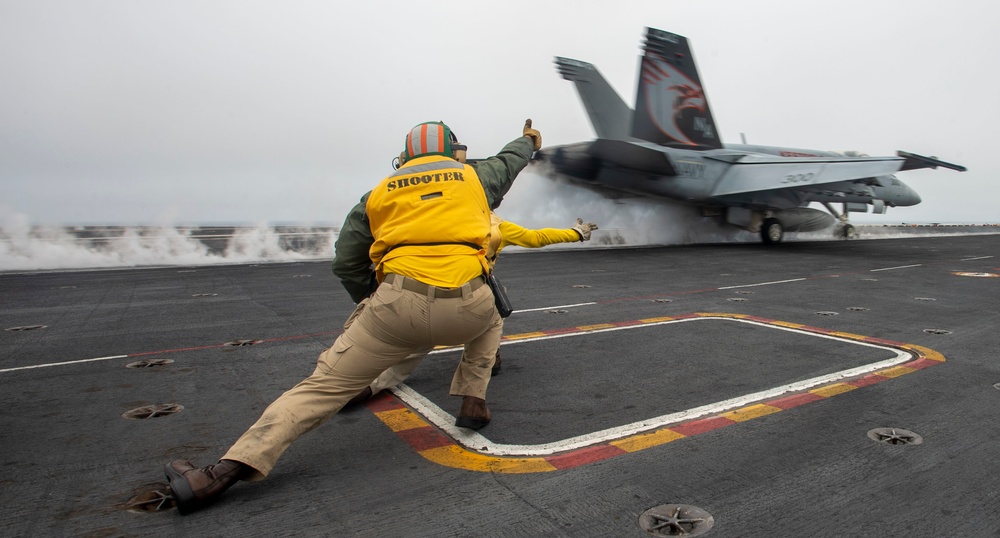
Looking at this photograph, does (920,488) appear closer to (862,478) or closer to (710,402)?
(862,478)

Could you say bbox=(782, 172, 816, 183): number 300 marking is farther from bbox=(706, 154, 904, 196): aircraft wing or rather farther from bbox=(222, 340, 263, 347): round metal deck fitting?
bbox=(222, 340, 263, 347): round metal deck fitting

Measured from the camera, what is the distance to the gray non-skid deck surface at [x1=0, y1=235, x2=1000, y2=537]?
2744 mm

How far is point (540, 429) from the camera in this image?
384 centimetres

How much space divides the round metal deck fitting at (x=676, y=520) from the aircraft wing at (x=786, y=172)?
19.5 meters

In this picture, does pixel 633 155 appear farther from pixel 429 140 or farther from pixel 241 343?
pixel 429 140

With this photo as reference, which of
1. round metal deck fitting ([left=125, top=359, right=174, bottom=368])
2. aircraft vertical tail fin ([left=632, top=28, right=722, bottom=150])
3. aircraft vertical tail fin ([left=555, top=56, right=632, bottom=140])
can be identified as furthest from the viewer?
aircraft vertical tail fin ([left=632, top=28, right=722, bottom=150])

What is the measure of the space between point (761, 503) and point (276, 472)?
96.1 inches

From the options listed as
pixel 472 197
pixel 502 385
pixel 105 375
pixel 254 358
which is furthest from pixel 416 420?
pixel 105 375

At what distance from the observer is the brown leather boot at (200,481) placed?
2775 millimetres

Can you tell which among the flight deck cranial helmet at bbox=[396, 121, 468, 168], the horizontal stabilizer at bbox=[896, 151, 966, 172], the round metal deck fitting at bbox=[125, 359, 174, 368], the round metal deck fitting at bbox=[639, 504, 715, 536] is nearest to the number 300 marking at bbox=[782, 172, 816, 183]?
the horizontal stabilizer at bbox=[896, 151, 966, 172]

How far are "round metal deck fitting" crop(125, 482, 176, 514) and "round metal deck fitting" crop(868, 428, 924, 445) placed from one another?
3844 millimetres

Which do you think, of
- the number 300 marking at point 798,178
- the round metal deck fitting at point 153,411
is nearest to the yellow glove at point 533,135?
the round metal deck fitting at point 153,411

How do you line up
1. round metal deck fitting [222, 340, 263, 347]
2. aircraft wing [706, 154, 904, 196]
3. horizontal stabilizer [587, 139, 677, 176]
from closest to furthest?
round metal deck fitting [222, 340, 263, 347]
horizontal stabilizer [587, 139, 677, 176]
aircraft wing [706, 154, 904, 196]

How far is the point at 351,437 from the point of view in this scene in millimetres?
3758
